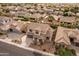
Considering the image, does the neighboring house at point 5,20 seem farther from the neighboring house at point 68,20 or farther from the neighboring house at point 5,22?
the neighboring house at point 68,20

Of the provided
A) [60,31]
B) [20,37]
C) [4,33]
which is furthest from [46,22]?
[4,33]

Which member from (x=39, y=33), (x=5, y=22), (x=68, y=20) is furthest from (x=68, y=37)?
(x=5, y=22)

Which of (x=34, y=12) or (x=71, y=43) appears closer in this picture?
(x=71, y=43)

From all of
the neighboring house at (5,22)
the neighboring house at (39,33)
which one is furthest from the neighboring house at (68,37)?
the neighboring house at (5,22)

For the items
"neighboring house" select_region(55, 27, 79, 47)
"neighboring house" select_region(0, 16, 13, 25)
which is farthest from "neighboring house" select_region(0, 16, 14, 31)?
"neighboring house" select_region(55, 27, 79, 47)

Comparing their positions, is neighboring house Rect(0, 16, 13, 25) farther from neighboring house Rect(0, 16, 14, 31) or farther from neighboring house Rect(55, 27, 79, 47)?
neighboring house Rect(55, 27, 79, 47)

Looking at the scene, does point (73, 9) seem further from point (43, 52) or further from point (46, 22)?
point (43, 52)

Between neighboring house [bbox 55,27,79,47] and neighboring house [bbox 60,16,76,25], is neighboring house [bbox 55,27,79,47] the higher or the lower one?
the lower one
